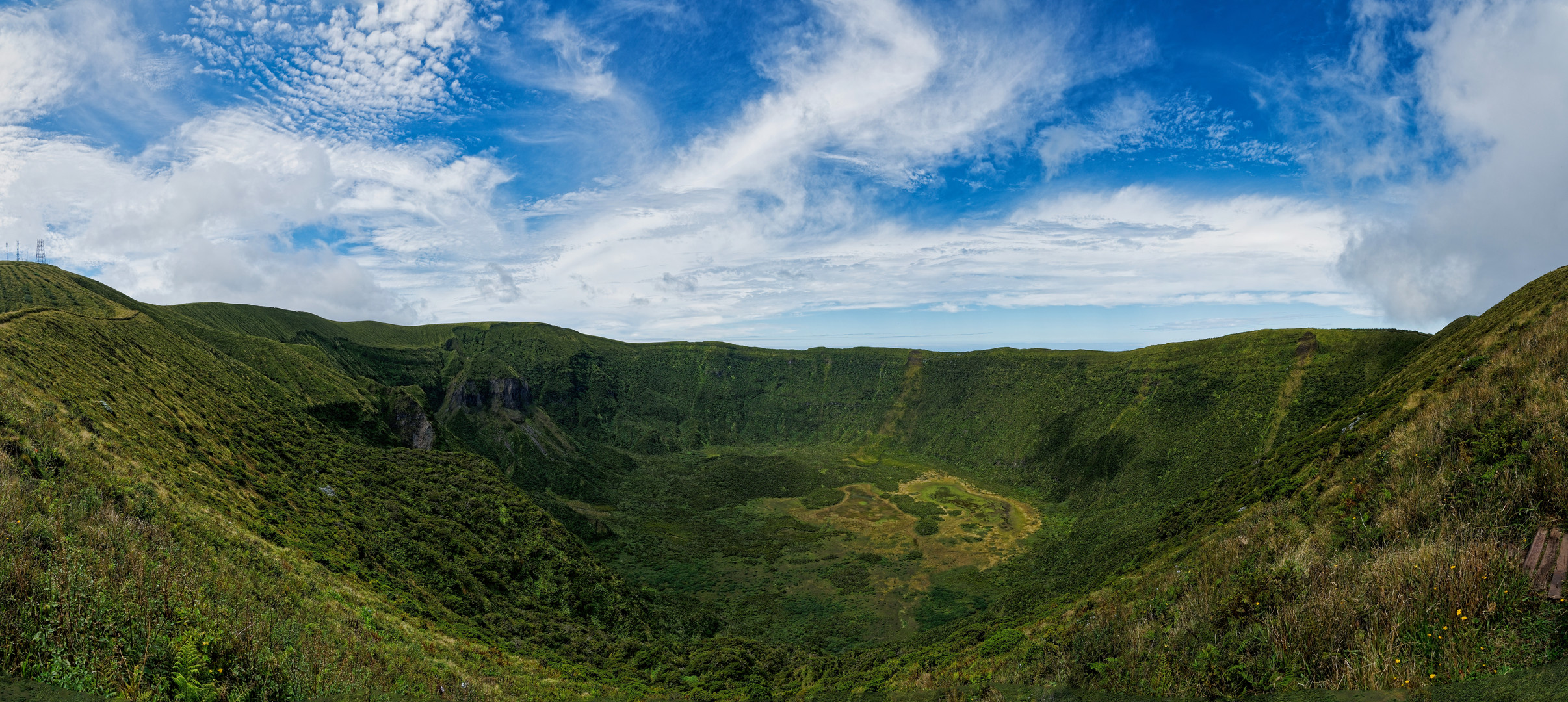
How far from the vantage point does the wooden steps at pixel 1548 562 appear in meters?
7.30

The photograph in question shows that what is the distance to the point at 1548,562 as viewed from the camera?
775cm

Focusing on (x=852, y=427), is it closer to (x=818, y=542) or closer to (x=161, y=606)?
(x=818, y=542)

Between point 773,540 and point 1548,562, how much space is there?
83.2 m

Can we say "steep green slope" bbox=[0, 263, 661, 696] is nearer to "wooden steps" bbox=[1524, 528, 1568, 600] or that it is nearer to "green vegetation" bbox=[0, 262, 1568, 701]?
"green vegetation" bbox=[0, 262, 1568, 701]

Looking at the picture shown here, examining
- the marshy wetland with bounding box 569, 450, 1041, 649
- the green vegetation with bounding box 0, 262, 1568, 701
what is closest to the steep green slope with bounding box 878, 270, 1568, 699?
the green vegetation with bounding box 0, 262, 1568, 701

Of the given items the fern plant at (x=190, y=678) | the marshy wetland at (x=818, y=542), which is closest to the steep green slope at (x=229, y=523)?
the fern plant at (x=190, y=678)

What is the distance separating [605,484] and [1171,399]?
113m

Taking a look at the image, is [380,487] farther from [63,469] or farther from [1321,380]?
[1321,380]

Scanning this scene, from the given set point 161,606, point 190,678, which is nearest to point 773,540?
point 161,606

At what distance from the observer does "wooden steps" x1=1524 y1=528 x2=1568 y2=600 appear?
7305 millimetres

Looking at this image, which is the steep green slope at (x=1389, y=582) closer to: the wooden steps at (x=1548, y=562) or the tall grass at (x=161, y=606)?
the wooden steps at (x=1548, y=562)

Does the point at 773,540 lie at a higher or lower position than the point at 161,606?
lower

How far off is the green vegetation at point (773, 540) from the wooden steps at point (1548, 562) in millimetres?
264

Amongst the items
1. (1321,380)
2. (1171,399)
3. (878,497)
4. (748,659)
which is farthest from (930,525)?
(1321,380)
